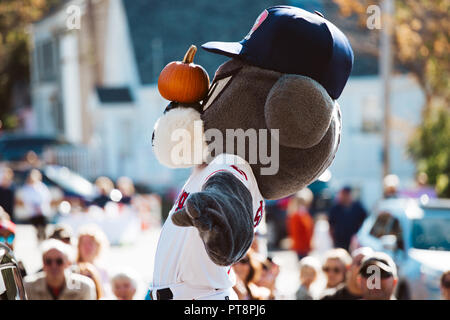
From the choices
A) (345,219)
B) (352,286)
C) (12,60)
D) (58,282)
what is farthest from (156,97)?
(58,282)

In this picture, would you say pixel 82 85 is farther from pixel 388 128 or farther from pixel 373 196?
pixel 388 128

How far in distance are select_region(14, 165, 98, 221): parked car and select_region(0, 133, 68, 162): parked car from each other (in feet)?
15.2

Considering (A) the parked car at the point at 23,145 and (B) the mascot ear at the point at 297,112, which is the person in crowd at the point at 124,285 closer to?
(B) the mascot ear at the point at 297,112

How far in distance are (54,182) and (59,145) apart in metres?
6.30

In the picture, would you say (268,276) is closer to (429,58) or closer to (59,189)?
(429,58)

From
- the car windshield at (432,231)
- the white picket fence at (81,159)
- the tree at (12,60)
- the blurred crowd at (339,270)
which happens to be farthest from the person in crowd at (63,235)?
the tree at (12,60)

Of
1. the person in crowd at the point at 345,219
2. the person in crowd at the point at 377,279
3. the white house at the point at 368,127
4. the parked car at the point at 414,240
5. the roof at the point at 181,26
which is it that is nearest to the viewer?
Result: the person in crowd at the point at 377,279

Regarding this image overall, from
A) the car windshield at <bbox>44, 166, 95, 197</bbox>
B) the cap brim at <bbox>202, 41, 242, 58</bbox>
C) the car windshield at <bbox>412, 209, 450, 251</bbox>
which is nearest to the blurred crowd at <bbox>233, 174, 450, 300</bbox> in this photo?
the car windshield at <bbox>412, 209, 450, 251</bbox>

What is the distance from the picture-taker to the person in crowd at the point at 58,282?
5.08 metres

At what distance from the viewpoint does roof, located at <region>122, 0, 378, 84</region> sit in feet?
64.2

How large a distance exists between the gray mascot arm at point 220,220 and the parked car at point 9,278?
1066 mm

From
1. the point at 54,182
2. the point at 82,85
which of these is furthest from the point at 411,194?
the point at 82,85

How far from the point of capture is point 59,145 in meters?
24.2

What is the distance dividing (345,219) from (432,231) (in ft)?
6.88
